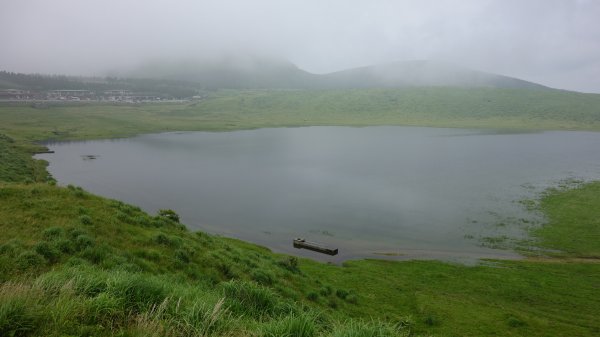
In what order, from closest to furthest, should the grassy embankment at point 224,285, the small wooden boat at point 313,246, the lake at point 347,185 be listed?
the grassy embankment at point 224,285 < the small wooden boat at point 313,246 < the lake at point 347,185

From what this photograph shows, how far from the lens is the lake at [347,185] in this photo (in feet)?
155

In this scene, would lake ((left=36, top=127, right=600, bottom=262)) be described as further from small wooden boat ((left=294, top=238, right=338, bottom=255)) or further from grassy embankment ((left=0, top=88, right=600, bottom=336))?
grassy embankment ((left=0, top=88, right=600, bottom=336))

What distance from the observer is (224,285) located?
12.1 m

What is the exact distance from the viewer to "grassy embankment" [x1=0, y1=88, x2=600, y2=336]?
23.7ft

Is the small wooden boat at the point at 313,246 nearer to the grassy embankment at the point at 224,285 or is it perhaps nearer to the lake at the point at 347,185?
the lake at the point at 347,185

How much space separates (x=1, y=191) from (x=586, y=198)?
7450cm

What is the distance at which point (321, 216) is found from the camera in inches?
2126

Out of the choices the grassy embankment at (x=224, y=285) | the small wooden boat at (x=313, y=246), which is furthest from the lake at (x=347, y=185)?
the grassy embankment at (x=224, y=285)

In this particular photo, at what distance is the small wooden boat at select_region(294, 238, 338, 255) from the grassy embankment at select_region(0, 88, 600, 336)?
4.17 meters

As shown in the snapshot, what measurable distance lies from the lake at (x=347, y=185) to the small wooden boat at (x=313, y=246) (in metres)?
0.85

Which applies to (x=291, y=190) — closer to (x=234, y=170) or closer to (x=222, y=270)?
(x=234, y=170)

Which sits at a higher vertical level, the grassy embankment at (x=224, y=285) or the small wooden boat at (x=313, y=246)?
the grassy embankment at (x=224, y=285)

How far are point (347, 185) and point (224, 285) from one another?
6087 centimetres

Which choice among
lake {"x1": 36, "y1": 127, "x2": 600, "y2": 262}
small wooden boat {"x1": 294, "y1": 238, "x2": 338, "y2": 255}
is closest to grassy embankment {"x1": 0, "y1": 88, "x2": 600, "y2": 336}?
small wooden boat {"x1": 294, "y1": 238, "x2": 338, "y2": 255}
